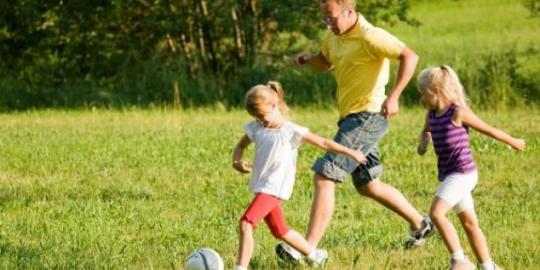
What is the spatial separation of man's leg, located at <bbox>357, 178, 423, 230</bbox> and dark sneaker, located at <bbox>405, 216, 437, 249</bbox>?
31 millimetres

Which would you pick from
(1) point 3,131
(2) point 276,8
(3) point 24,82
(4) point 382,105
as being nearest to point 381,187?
(4) point 382,105

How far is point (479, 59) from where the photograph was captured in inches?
1037

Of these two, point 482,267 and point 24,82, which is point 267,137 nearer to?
point 482,267

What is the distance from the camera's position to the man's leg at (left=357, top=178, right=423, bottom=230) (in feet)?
27.9

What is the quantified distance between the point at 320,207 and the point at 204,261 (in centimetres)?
110

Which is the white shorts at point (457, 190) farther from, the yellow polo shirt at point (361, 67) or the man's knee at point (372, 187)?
the man's knee at point (372, 187)

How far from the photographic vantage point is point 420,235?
337 inches

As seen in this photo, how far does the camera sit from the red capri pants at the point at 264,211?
7266mm

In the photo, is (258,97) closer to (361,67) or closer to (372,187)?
(361,67)

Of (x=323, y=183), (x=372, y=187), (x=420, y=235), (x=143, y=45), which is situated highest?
(x=323, y=183)

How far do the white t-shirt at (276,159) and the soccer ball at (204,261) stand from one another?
474 mm

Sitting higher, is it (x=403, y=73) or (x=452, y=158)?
(x=403, y=73)

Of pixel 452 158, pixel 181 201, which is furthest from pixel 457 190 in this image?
pixel 181 201

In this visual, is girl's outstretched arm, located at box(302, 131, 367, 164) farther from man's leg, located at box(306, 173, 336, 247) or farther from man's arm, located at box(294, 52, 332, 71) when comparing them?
man's arm, located at box(294, 52, 332, 71)
